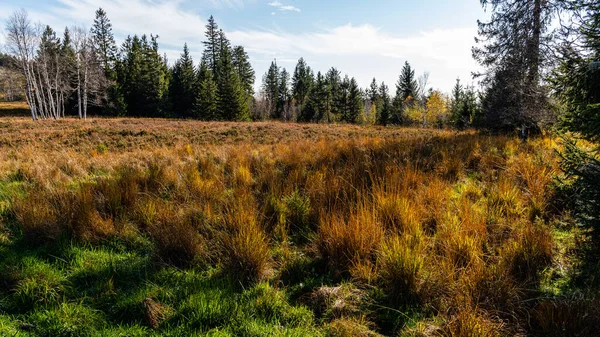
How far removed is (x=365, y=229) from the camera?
290cm

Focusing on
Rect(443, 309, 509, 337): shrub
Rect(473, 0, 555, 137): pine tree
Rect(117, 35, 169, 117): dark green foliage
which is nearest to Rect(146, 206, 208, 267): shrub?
Rect(443, 309, 509, 337): shrub

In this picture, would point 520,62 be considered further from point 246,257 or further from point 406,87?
point 406,87

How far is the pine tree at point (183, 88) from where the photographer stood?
150ft

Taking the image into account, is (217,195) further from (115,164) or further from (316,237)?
(115,164)

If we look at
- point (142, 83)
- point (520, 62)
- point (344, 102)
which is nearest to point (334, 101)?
point (344, 102)

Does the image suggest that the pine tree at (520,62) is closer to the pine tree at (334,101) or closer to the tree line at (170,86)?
the tree line at (170,86)

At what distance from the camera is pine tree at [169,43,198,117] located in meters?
45.8

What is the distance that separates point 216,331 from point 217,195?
104 inches

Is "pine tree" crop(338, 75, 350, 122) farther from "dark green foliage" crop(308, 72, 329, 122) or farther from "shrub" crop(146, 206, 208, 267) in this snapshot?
"shrub" crop(146, 206, 208, 267)

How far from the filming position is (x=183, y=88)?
46188 millimetres

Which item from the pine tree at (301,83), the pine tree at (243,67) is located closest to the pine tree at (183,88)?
the pine tree at (243,67)

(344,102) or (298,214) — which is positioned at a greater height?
(344,102)

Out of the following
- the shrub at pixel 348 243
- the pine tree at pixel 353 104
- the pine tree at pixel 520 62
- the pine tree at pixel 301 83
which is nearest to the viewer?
the shrub at pixel 348 243

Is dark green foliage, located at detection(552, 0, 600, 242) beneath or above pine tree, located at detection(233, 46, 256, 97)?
beneath
